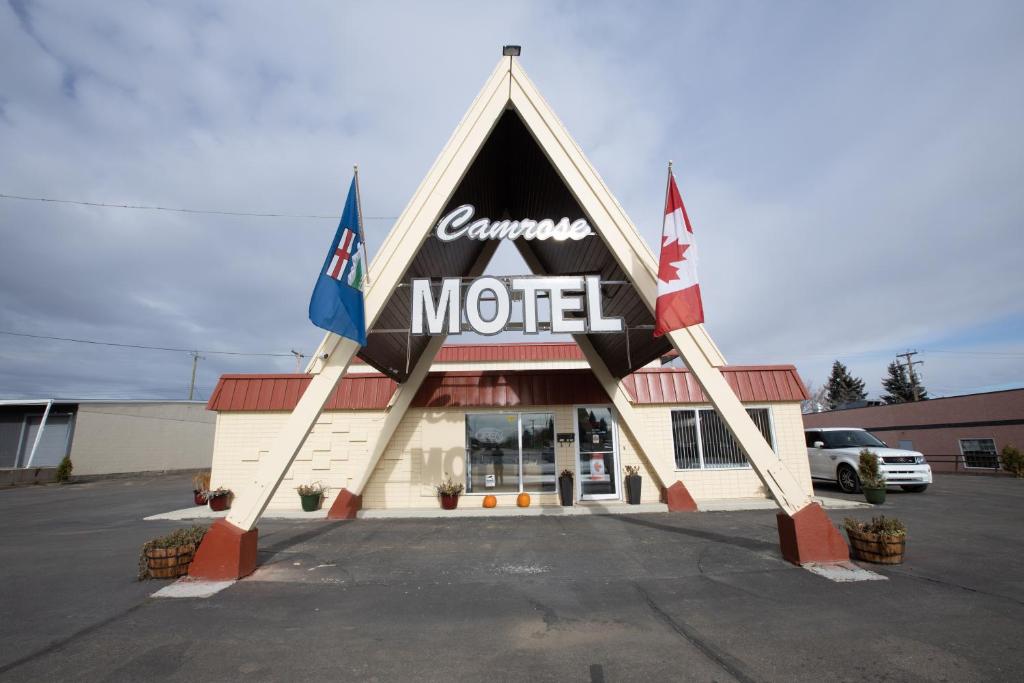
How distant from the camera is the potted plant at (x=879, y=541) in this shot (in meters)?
6.40

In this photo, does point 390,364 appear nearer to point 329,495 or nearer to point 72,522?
point 329,495

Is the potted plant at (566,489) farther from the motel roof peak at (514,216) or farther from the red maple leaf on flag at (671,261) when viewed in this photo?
the red maple leaf on flag at (671,261)

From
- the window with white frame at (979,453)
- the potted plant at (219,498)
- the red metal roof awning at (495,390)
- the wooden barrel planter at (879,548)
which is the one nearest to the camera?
the wooden barrel planter at (879,548)

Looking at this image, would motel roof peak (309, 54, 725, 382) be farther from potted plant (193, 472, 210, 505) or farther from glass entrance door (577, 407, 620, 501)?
potted plant (193, 472, 210, 505)

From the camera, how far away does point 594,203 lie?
25.0ft

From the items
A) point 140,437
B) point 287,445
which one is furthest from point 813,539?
point 140,437

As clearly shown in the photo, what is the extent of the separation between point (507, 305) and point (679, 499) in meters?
7.57

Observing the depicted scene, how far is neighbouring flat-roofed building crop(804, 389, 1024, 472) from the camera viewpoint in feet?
68.5

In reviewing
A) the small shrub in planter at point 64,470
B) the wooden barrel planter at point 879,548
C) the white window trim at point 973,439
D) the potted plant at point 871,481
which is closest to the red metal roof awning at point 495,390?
the potted plant at point 871,481

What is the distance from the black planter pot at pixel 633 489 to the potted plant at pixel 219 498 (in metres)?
11.0

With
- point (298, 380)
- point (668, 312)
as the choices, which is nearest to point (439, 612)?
point (668, 312)

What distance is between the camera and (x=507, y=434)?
42.9 feet

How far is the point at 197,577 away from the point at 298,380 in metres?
7.15

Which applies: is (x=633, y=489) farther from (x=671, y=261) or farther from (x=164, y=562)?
(x=164, y=562)
